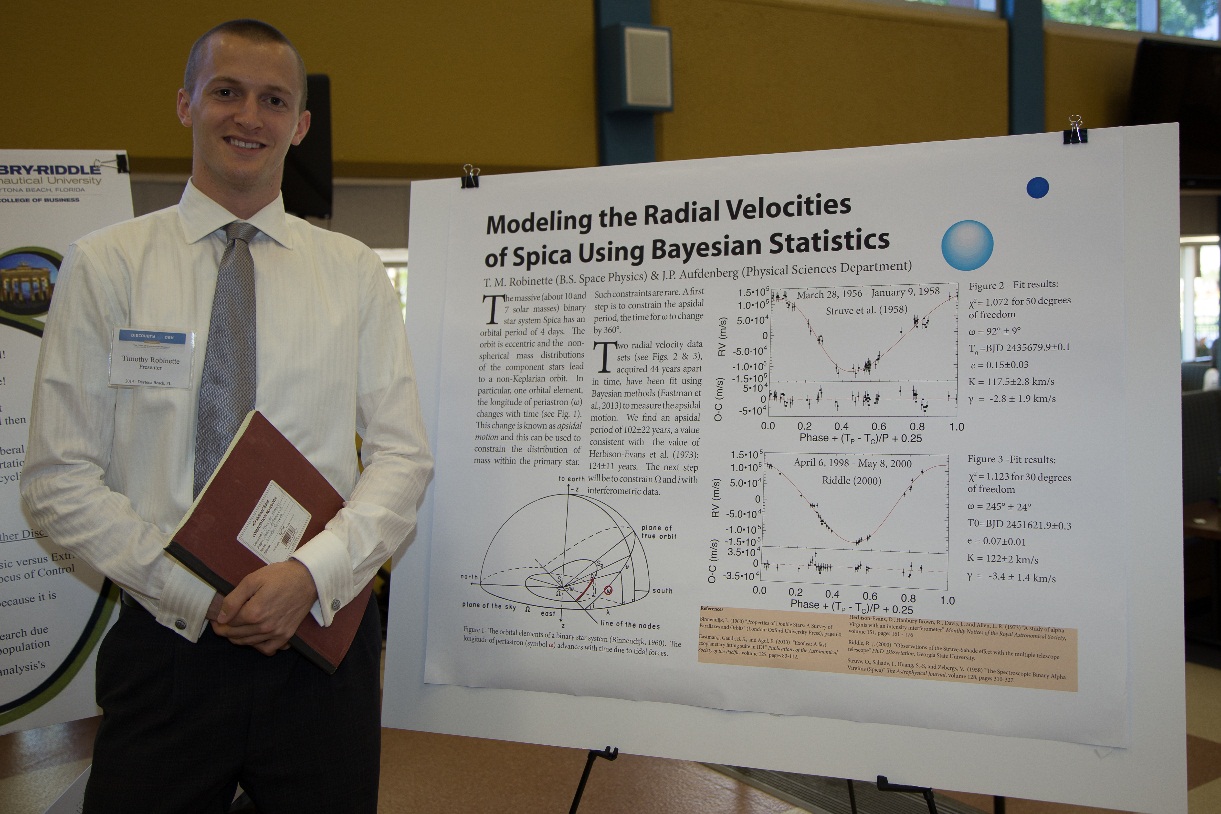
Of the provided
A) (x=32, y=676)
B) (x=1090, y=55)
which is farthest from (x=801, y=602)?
(x=1090, y=55)

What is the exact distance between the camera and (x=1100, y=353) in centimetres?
149

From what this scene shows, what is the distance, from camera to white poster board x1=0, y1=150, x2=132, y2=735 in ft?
6.98

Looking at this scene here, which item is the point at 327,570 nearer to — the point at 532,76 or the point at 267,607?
the point at 267,607

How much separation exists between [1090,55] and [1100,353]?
6637 mm

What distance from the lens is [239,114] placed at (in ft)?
4.63

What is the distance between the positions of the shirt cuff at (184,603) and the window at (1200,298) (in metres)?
11.0

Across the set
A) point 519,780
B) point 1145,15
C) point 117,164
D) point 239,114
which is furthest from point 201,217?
point 1145,15

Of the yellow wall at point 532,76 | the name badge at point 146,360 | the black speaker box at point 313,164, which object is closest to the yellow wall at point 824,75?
the yellow wall at point 532,76

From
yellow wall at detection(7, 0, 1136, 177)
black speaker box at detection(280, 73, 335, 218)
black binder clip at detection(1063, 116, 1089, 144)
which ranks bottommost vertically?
black binder clip at detection(1063, 116, 1089, 144)

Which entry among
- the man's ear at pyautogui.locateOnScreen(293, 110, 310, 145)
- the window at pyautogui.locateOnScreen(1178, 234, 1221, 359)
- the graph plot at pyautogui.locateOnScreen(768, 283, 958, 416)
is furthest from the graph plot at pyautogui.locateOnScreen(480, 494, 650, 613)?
the window at pyautogui.locateOnScreen(1178, 234, 1221, 359)

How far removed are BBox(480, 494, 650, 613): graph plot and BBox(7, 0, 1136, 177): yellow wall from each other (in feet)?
12.6

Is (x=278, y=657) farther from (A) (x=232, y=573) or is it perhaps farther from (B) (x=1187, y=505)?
(B) (x=1187, y=505)

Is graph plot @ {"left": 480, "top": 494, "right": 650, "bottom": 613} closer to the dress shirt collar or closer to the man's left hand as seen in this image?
the man's left hand

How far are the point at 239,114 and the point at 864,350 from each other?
1.09 metres
